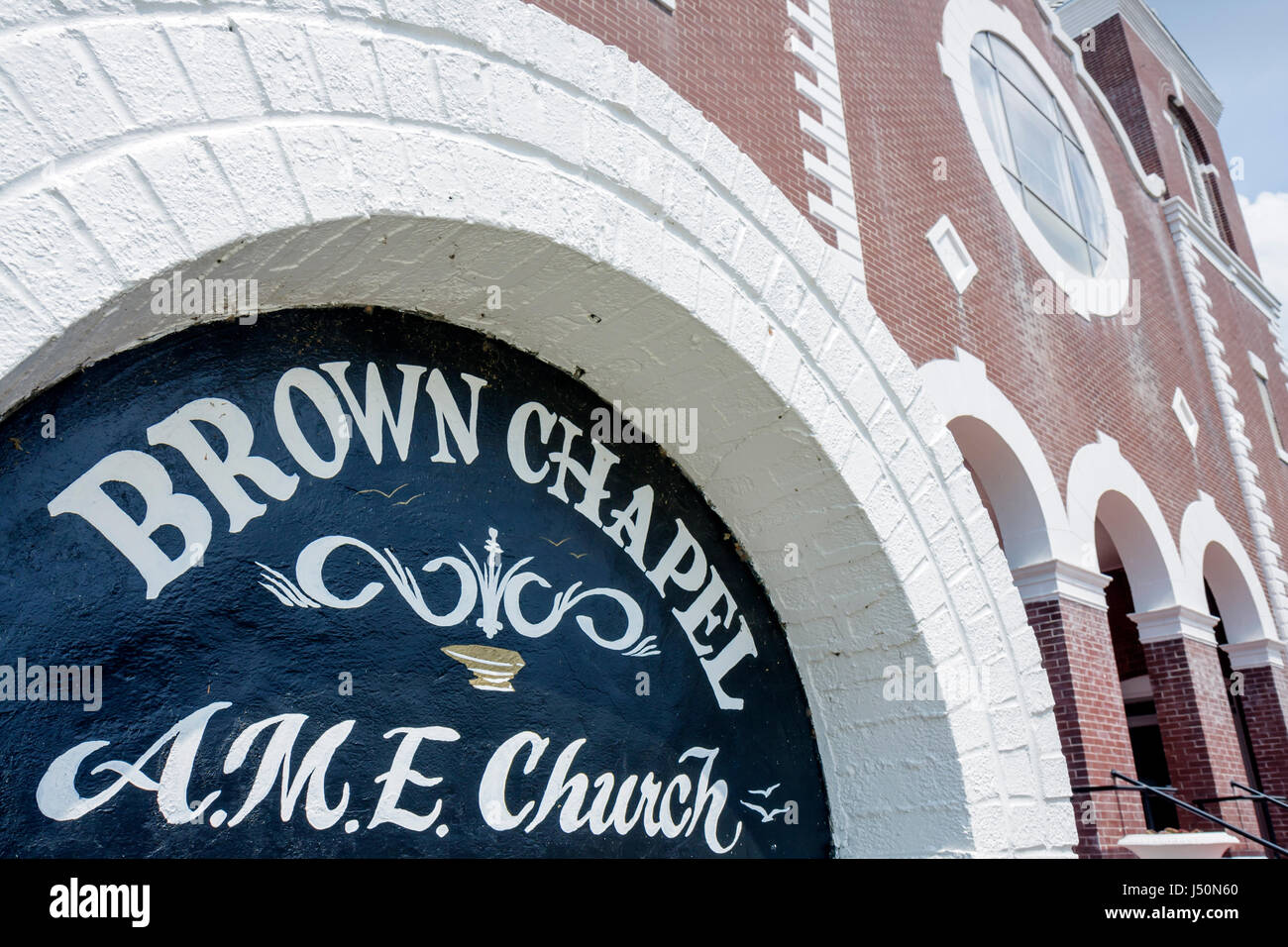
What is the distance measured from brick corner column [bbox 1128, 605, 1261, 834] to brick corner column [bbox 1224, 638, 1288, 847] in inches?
52.6

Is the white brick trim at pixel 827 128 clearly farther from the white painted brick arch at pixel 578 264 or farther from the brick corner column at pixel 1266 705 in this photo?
the brick corner column at pixel 1266 705

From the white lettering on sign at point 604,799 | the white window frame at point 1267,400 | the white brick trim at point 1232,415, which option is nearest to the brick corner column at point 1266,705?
the white brick trim at point 1232,415

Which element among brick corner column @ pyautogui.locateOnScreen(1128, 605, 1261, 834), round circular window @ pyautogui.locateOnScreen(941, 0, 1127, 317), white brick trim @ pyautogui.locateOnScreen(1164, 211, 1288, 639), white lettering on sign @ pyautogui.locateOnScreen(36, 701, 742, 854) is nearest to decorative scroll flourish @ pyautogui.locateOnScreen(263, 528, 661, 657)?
white lettering on sign @ pyautogui.locateOnScreen(36, 701, 742, 854)

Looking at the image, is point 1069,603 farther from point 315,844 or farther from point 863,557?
point 315,844

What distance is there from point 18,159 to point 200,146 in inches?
21.6

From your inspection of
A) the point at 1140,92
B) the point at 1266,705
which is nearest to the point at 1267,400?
the point at 1140,92

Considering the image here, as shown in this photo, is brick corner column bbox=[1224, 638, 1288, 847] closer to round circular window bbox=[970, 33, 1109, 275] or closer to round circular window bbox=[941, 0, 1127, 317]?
round circular window bbox=[941, 0, 1127, 317]

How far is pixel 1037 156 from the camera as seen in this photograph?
32.1 feet

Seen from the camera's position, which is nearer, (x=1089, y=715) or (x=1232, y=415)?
(x=1089, y=715)

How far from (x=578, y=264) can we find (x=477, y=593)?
147cm

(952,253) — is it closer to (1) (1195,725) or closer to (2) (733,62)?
(2) (733,62)

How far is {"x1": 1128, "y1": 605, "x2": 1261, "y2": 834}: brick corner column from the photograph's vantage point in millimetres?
9234

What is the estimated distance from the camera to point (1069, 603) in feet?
25.8

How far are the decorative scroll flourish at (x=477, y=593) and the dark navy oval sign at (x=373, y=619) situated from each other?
12mm
